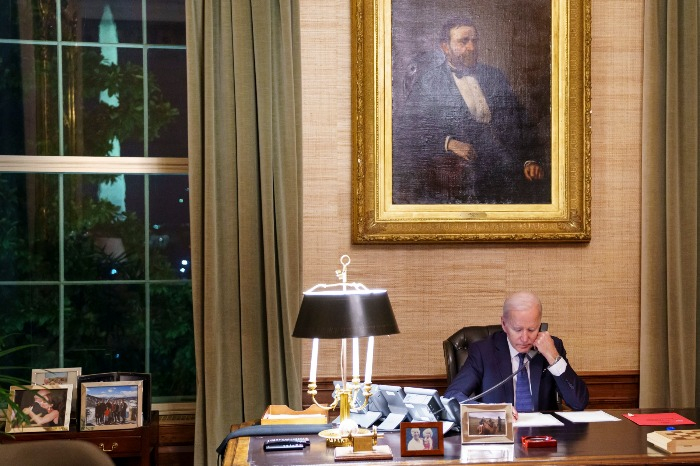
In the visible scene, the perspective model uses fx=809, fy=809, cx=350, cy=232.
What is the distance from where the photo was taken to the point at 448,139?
4.52 m

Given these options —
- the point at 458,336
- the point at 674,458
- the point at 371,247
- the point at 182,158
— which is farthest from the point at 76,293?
the point at 674,458

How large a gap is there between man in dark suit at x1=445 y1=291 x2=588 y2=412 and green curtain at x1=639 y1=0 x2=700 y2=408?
1020mm

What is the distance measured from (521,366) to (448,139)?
138 cm

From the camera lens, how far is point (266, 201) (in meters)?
4.29

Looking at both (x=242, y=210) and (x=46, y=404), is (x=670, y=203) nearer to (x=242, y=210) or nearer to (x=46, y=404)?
(x=242, y=210)

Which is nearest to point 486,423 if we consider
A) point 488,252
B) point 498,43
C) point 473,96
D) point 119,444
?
point 488,252

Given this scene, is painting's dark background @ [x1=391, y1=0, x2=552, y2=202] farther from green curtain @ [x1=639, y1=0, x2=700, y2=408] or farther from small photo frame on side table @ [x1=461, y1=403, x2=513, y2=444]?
small photo frame on side table @ [x1=461, y1=403, x2=513, y2=444]

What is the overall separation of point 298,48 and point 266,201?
0.84m

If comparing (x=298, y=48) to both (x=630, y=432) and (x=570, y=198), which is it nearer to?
(x=570, y=198)

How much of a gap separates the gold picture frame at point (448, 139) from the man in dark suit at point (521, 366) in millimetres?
831

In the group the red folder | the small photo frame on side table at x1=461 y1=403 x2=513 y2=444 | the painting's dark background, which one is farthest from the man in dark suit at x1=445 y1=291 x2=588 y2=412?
the painting's dark background

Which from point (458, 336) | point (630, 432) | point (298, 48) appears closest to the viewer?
point (630, 432)

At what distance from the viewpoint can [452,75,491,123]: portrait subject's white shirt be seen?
14.9ft

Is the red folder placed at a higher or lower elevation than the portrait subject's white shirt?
lower
